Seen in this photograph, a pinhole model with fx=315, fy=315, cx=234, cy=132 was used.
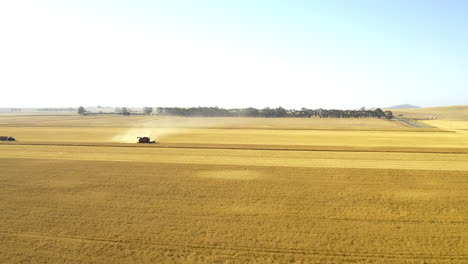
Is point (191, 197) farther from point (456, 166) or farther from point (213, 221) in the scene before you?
point (456, 166)

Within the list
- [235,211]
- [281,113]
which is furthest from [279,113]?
[235,211]

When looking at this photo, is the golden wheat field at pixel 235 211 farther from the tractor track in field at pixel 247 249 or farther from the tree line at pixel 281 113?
the tree line at pixel 281 113

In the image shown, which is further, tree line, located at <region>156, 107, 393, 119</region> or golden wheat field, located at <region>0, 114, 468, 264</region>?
tree line, located at <region>156, 107, 393, 119</region>

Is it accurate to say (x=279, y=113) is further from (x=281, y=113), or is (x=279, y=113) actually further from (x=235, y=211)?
(x=235, y=211)

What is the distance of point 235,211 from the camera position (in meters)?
18.5

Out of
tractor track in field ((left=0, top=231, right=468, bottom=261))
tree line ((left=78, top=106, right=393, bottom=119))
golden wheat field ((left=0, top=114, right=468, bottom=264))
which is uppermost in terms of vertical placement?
tree line ((left=78, top=106, right=393, bottom=119))

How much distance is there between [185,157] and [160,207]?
55.4 ft

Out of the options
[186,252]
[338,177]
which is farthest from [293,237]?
[338,177]

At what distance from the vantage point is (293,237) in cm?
1510

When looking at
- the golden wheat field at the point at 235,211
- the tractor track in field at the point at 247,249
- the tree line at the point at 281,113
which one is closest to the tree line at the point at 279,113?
the tree line at the point at 281,113

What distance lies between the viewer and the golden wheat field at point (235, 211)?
1395cm

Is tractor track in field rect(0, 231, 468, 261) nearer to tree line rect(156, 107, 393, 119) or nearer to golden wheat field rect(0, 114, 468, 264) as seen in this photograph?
golden wheat field rect(0, 114, 468, 264)

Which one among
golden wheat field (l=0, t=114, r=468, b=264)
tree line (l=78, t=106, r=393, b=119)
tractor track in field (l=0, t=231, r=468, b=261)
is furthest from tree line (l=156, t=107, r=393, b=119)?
tractor track in field (l=0, t=231, r=468, b=261)

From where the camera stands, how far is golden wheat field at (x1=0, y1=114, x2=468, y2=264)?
1395cm
